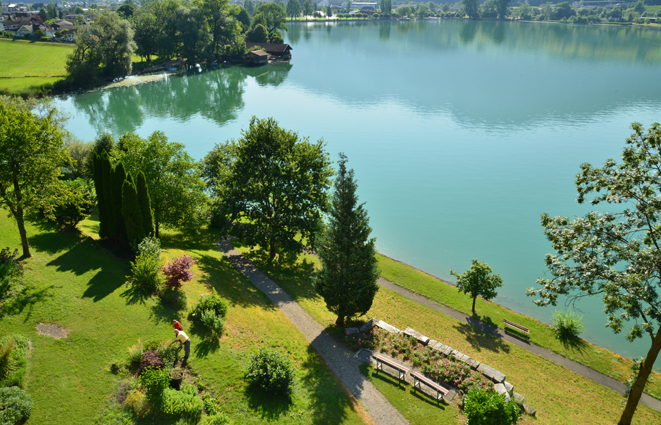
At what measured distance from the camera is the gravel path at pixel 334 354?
631 inches

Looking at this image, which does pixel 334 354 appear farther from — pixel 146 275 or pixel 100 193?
pixel 100 193

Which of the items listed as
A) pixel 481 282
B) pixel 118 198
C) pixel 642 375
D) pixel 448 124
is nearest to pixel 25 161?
pixel 118 198

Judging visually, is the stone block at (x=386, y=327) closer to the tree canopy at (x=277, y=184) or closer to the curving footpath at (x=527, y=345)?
the curving footpath at (x=527, y=345)

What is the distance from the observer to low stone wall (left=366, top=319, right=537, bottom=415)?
17167mm

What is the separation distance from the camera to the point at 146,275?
1927cm

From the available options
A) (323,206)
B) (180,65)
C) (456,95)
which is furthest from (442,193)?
(180,65)

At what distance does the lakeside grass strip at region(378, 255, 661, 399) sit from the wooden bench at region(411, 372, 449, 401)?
1044cm

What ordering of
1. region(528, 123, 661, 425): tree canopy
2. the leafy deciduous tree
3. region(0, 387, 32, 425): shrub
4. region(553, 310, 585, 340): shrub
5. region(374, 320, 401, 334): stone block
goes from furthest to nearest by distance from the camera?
the leafy deciduous tree → region(553, 310, 585, 340): shrub → region(374, 320, 401, 334): stone block → region(528, 123, 661, 425): tree canopy → region(0, 387, 32, 425): shrub

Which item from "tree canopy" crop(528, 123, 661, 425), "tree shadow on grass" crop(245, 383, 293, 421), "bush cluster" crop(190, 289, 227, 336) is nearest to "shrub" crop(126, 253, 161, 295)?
"bush cluster" crop(190, 289, 227, 336)

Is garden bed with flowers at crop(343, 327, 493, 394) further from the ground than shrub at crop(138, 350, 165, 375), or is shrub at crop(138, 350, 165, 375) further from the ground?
shrub at crop(138, 350, 165, 375)

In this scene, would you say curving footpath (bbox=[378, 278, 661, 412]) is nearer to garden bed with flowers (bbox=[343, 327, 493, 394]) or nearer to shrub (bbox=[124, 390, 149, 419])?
garden bed with flowers (bbox=[343, 327, 493, 394])

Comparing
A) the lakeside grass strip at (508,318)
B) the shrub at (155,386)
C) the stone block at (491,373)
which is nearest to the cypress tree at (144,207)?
the shrub at (155,386)

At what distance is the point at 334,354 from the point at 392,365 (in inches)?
119

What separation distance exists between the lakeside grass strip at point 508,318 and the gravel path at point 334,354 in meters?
9.88
